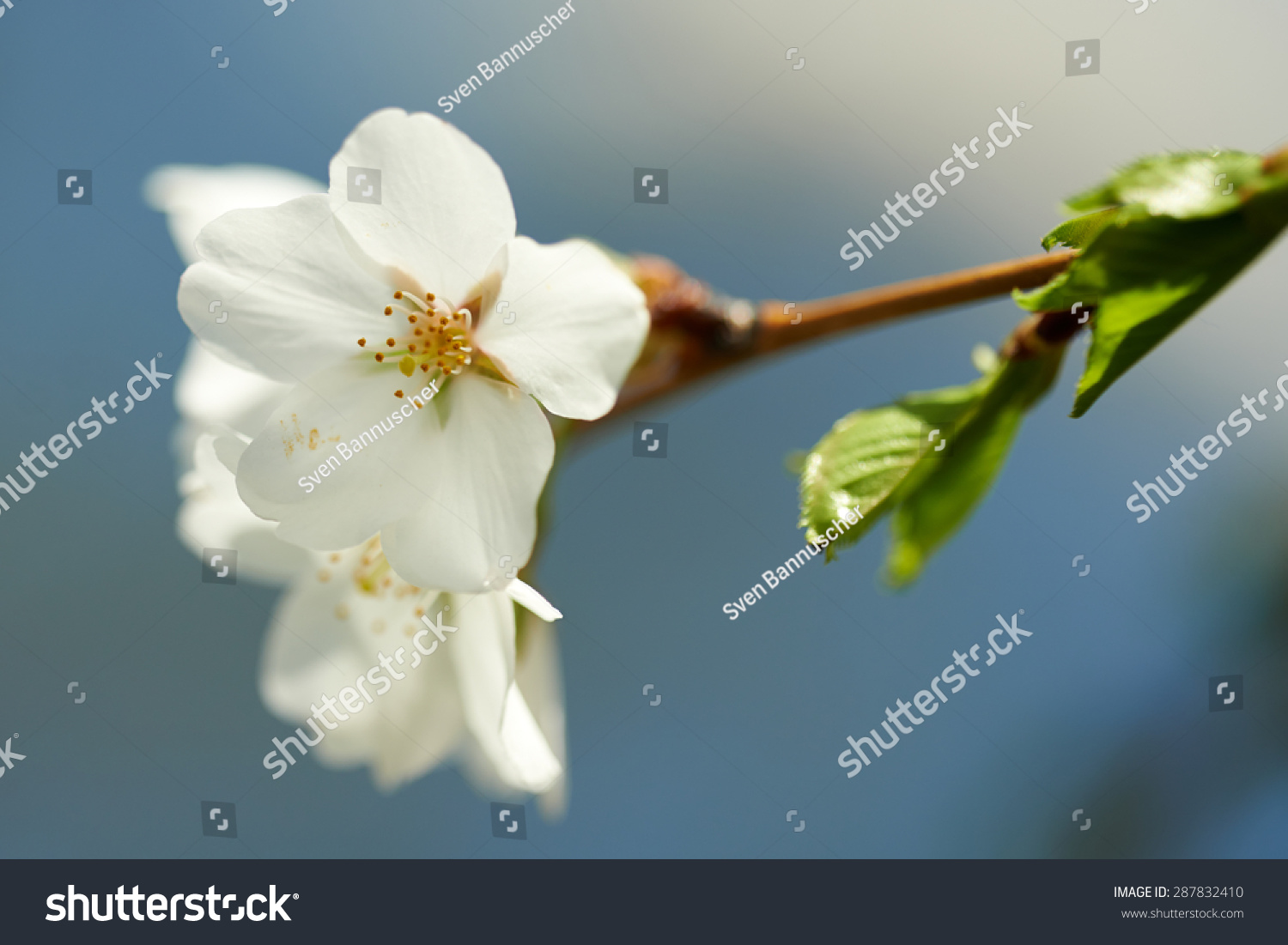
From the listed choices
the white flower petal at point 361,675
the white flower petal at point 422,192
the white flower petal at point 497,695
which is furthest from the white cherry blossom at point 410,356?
the white flower petal at point 361,675

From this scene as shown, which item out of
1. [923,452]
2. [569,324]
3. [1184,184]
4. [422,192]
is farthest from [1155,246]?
[422,192]

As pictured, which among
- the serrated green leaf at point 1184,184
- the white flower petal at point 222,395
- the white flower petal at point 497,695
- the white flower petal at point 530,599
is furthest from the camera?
the white flower petal at point 222,395

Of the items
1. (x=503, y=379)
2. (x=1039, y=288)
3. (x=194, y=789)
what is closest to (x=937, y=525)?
(x=1039, y=288)

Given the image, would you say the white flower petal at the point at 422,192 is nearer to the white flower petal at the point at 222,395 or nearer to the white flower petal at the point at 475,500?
the white flower petal at the point at 475,500

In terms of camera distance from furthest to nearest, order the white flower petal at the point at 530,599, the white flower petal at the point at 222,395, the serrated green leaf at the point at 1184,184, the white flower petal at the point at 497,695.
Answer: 1. the white flower petal at the point at 222,395
2. the white flower petal at the point at 497,695
3. the white flower petal at the point at 530,599
4. the serrated green leaf at the point at 1184,184

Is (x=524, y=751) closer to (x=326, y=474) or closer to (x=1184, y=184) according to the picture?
(x=326, y=474)

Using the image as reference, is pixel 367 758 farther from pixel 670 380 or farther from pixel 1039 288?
pixel 1039 288
